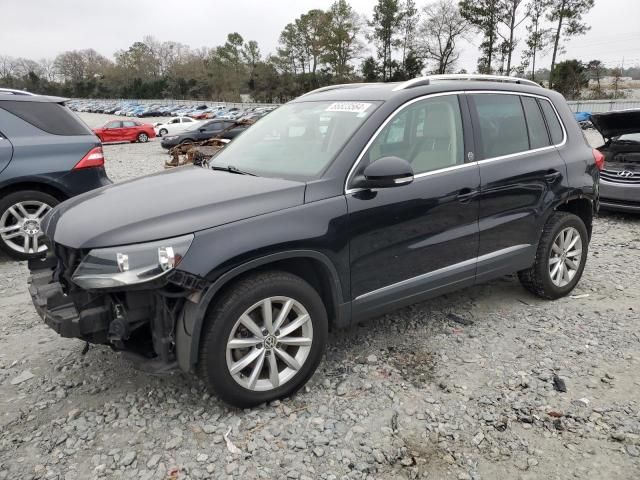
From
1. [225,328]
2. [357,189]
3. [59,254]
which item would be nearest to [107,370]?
[59,254]

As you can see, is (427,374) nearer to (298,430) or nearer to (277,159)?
(298,430)

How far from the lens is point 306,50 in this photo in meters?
73.4

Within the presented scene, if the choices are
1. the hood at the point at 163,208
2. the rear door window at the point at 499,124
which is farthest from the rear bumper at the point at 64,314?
the rear door window at the point at 499,124

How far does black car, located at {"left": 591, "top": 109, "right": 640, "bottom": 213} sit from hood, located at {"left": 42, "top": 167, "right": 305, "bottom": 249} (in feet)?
20.8

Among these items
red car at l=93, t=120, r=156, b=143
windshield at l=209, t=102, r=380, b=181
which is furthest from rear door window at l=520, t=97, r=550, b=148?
red car at l=93, t=120, r=156, b=143

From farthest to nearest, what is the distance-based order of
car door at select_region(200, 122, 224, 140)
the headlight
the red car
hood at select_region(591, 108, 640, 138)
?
the red car, car door at select_region(200, 122, 224, 140), hood at select_region(591, 108, 640, 138), the headlight

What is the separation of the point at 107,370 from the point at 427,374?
2106 millimetres

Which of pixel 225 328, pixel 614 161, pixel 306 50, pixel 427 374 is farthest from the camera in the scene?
pixel 306 50

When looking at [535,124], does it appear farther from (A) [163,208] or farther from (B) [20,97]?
(B) [20,97]

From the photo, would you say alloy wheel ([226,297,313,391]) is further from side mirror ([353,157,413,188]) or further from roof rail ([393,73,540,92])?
roof rail ([393,73,540,92])

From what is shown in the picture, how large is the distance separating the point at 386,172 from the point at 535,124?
1.92 m

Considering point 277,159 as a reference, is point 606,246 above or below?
below

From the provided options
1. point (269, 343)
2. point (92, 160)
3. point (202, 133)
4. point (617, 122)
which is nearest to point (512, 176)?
point (269, 343)

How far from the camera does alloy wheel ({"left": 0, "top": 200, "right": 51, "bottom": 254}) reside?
545 cm
